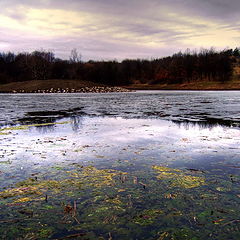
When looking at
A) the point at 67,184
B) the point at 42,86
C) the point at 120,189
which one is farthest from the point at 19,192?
the point at 42,86

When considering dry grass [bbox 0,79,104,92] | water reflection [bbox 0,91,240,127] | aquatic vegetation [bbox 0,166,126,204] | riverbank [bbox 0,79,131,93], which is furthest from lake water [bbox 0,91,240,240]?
dry grass [bbox 0,79,104,92]

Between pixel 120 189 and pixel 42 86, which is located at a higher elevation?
pixel 42 86

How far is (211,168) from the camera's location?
4848mm

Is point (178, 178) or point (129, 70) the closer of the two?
point (178, 178)

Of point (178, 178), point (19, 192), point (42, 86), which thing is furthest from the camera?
point (42, 86)

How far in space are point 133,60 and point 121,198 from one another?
148690mm

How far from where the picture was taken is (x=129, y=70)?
12950 centimetres

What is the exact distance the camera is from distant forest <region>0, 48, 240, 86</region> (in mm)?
108188

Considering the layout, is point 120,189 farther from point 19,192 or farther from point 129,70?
point 129,70

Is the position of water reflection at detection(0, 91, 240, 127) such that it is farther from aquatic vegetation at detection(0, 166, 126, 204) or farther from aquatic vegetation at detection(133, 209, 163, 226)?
aquatic vegetation at detection(133, 209, 163, 226)

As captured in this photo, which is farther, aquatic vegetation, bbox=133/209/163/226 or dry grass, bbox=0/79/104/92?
dry grass, bbox=0/79/104/92

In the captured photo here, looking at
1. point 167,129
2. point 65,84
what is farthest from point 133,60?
point 167,129

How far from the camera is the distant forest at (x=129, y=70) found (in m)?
108

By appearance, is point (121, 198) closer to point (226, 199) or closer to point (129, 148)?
point (226, 199)
